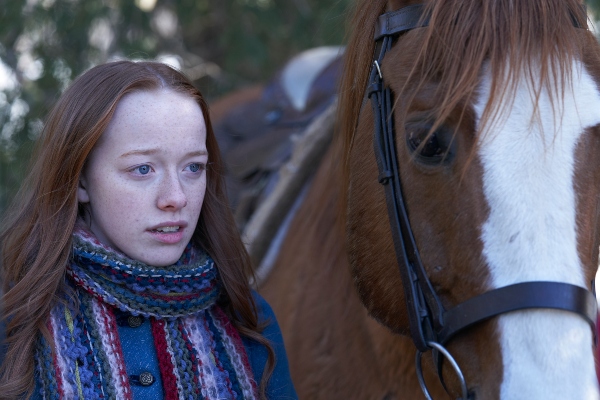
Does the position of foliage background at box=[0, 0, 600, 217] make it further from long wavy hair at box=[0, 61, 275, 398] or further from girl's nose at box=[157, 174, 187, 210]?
girl's nose at box=[157, 174, 187, 210]

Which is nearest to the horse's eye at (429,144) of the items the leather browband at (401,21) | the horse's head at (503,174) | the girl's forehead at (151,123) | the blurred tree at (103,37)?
the horse's head at (503,174)

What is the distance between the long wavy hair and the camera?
1.38 metres

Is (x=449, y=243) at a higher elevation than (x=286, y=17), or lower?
lower

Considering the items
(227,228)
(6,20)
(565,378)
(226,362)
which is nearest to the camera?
(565,378)

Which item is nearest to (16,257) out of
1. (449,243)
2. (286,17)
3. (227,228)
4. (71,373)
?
(71,373)

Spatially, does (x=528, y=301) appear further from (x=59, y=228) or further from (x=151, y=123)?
(x=59, y=228)

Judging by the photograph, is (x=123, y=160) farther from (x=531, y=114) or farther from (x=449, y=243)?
(x=531, y=114)

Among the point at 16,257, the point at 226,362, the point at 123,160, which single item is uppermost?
the point at 123,160

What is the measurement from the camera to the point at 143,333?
1505mm

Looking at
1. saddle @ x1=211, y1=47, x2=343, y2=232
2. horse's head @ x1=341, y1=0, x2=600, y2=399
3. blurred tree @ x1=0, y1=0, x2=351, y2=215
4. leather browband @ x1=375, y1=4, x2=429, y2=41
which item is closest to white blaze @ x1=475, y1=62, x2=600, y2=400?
horse's head @ x1=341, y1=0, x2=600, y2=399

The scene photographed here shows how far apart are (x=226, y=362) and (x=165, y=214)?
14.5 inches

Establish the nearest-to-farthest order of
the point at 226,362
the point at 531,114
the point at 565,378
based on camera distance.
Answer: the point at 565,378 → the point at 531,114 → the point at 226,362

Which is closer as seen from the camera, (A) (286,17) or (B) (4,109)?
(B) (4,109)

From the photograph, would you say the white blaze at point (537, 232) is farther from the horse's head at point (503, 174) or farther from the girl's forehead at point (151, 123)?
the girl's forehead at point (151, 123)
